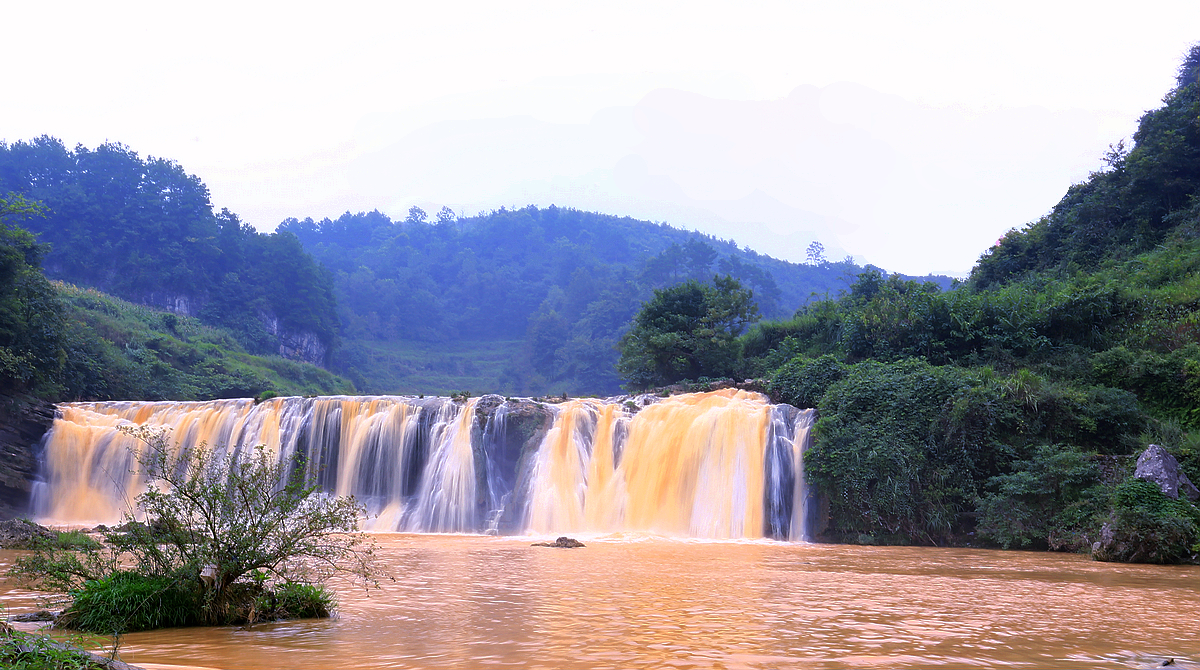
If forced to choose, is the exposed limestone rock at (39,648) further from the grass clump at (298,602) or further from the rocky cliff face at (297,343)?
the rocky cliff face at (297,343)

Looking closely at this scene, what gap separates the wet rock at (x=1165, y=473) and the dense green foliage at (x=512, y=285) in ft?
171

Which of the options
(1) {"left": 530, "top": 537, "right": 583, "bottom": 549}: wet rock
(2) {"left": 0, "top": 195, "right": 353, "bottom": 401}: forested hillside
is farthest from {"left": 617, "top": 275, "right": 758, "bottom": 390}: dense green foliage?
(2) {"left": 0, "top": 195, "right": 353, "bottom": 401}: forested hillside

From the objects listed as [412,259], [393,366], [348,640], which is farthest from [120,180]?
[348,640]

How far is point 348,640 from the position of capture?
5355mm

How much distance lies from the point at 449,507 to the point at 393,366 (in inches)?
2290

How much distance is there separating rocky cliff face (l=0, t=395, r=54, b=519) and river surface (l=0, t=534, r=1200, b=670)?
12.9 m

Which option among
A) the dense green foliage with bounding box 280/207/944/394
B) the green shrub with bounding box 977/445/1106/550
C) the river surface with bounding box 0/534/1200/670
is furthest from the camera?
the dense green foliage with bounding box 280/207/944/394

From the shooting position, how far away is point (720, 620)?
6227 mm

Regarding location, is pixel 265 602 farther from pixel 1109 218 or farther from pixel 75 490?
pixel 1109 218

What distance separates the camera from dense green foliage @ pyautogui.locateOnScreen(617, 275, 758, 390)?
89.2 feet

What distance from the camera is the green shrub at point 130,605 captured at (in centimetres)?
542

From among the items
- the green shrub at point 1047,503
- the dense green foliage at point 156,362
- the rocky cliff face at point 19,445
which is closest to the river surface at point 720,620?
the green shrub at point 1047,503

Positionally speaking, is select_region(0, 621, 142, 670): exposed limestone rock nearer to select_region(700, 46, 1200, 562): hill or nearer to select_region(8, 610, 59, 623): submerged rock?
select_region(8, 610, 59, 623): submerged rock

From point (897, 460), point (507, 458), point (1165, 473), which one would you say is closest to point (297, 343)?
point (507, 458)
